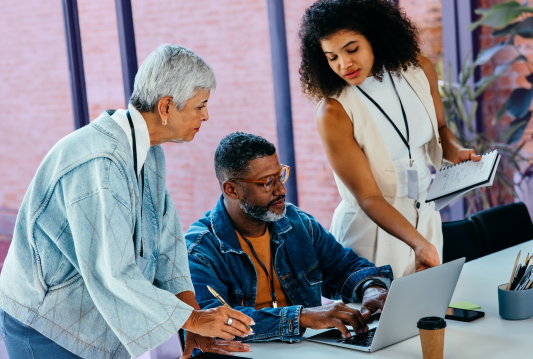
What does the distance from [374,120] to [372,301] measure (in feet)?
2.32

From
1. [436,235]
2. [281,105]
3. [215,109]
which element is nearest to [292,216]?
[436,235]

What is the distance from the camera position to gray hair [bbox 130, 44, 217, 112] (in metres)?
1.39

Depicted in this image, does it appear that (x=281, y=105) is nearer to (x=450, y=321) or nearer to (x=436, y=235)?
(x=436, y=235)

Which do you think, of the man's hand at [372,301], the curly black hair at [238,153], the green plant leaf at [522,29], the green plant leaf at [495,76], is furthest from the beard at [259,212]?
the green plant leaf at [522,29]

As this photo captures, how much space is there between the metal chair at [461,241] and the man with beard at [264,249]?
62cm

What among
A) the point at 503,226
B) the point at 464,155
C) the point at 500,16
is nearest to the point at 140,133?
the point at 464,155

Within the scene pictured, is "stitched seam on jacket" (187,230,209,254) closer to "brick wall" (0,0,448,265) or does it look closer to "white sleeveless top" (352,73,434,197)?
"white sleeveless top" (352,73,434,197)

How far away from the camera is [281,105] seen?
3891mm

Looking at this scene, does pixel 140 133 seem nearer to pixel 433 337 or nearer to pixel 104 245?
pixel 104 245

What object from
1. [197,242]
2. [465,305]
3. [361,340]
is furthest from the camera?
[197,242]

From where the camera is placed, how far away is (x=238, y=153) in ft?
6.60

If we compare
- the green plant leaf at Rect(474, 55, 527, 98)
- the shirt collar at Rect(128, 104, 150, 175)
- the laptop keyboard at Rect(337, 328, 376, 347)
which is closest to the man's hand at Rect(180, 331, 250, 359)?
the laptop keyboard at Rect(337, 328, 376, 347)

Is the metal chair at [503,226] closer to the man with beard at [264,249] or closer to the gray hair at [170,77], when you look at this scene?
the man with beard at [264,249]

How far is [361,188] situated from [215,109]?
9.17ft
